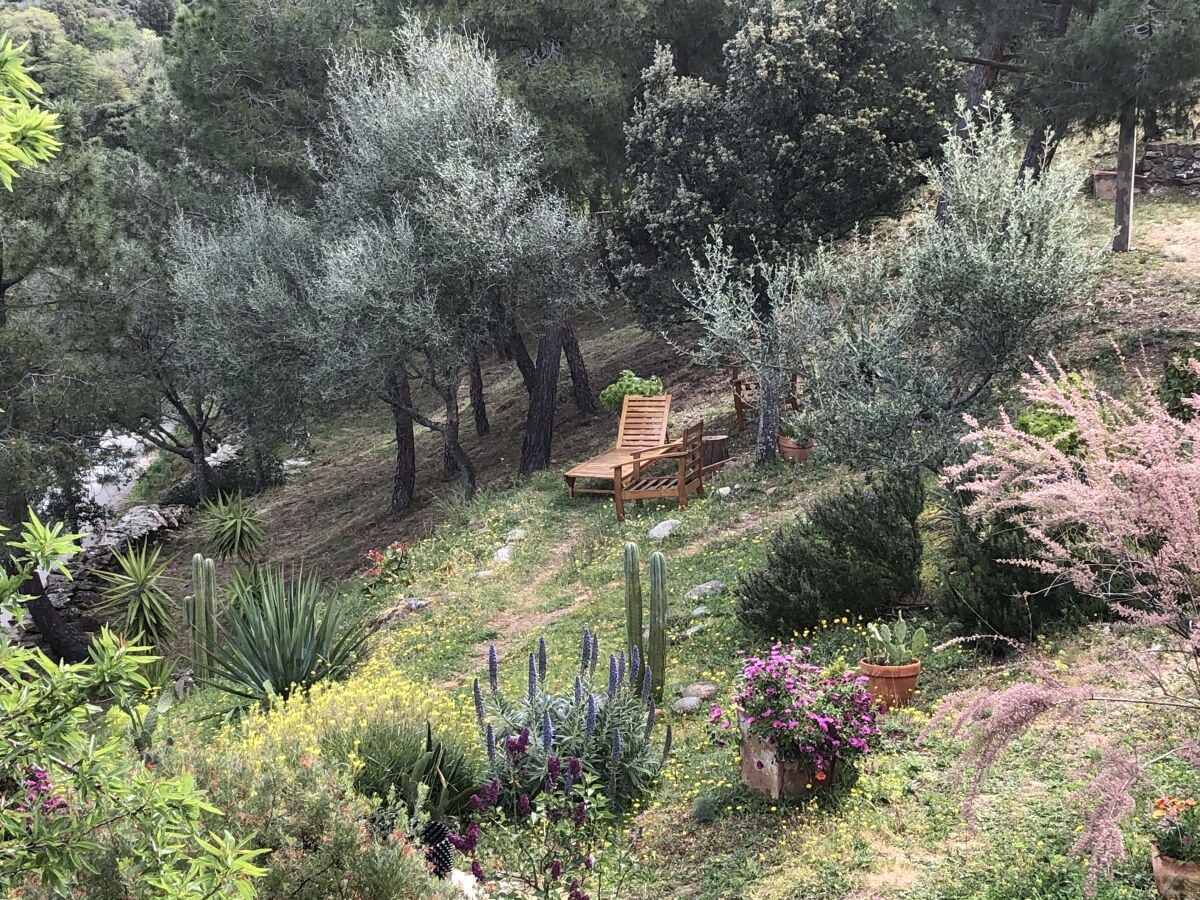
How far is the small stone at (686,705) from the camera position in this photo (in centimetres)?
775

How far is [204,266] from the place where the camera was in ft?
62.5

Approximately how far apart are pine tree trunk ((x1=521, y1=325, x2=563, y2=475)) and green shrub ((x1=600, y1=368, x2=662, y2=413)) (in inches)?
55.5

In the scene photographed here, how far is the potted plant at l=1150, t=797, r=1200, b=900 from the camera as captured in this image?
4.13 m

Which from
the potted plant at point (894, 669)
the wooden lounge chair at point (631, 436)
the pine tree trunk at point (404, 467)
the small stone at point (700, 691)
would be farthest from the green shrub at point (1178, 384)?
the pine tree trunk at point (404, 467)

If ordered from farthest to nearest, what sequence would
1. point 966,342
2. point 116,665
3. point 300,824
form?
point 966,342 → point 300,824 → point 116,665

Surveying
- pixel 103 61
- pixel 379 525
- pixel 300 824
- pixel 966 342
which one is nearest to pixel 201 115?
pixel 379 525

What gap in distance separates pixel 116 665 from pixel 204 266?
699 inches

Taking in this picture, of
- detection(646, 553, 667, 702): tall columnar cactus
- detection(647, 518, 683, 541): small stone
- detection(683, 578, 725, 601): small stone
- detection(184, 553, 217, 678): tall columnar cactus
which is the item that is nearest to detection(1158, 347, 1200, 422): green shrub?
detection(683, 578, 725, 601): small stone

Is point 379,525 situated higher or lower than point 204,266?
lower

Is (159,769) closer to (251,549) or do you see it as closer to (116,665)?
(116,665)

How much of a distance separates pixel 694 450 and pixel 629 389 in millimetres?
2568

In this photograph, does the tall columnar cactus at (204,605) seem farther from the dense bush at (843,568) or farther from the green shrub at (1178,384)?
the green shrub at (1178,384)

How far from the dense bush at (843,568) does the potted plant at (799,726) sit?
101 inches

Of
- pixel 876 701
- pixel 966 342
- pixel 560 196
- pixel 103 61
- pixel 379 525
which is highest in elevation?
pixel 103 61
